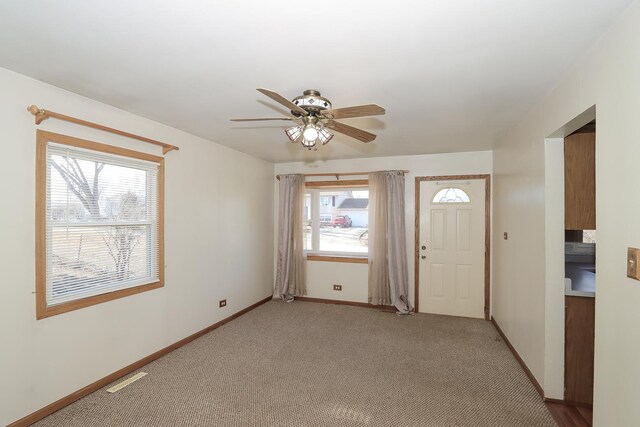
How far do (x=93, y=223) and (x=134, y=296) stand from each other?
801 millimetres

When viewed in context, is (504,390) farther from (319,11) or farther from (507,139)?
(319,11)

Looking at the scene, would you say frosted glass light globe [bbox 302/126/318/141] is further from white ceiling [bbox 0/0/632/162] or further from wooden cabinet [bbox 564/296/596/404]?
wooden cabinet [bbox 564/296/596/404]

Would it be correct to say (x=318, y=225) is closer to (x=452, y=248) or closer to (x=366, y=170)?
(x=366, y=170)

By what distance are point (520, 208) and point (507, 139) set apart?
933 mm

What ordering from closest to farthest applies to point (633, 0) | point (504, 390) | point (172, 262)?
point (633, 0)
point (504, 390)
point (172, 262)

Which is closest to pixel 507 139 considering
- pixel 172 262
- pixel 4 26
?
pixel 172 262

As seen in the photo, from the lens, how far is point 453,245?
4.67m

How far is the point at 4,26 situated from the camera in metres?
1.60

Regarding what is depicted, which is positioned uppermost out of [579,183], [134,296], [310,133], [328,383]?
[310,133]

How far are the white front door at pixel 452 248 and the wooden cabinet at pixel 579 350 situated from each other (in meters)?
2.13

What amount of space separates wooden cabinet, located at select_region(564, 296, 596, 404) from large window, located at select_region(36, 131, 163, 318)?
145 inches

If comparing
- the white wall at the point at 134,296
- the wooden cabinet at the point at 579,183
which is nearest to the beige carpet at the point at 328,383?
the white wall at the point at 134,296

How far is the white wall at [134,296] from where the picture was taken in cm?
211

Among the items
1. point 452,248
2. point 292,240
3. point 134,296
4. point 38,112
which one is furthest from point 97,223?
point 452,248
